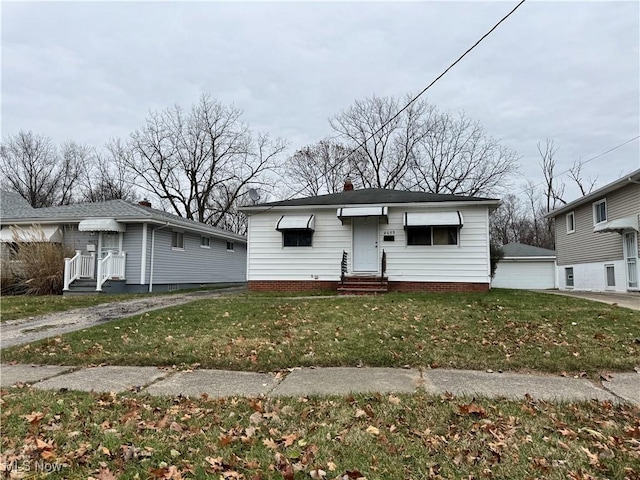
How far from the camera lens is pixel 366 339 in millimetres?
6133

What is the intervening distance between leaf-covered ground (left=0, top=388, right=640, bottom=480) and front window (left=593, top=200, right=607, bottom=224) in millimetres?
15592

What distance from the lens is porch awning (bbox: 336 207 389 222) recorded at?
43.1ft

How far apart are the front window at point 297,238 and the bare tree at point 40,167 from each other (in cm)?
2917

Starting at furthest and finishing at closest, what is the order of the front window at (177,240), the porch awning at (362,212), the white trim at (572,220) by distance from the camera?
the white trim at (572,220) → the front window at (177,240) → the porch awning at (362,212)

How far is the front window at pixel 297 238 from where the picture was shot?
14.3m

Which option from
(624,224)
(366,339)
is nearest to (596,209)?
(624,224)

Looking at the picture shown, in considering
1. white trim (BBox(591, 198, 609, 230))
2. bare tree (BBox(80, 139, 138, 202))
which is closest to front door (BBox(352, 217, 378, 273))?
white trim (BBox(591, 198, 609, 230))

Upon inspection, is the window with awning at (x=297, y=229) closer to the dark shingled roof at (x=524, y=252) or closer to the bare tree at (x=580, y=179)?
the dark shingled roof at (x=524, y=252)

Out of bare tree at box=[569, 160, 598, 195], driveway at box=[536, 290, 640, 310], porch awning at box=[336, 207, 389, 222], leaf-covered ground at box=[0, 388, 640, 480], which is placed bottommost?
leaf-covered ground at box=[0, 388, 640, 480]

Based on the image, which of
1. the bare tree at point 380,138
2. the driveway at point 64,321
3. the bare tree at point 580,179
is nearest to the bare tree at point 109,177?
the bare tree at point 380,138

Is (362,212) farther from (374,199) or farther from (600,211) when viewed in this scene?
(600,211)

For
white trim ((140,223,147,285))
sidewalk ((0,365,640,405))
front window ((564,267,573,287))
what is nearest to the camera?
sidewalk ((0,365,640,405))

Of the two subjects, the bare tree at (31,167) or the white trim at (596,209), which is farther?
the bare tree at (31,167)

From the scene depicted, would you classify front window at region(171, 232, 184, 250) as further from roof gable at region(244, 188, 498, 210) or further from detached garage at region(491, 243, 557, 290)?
detached garage at region(491, 243, 557, 290)
